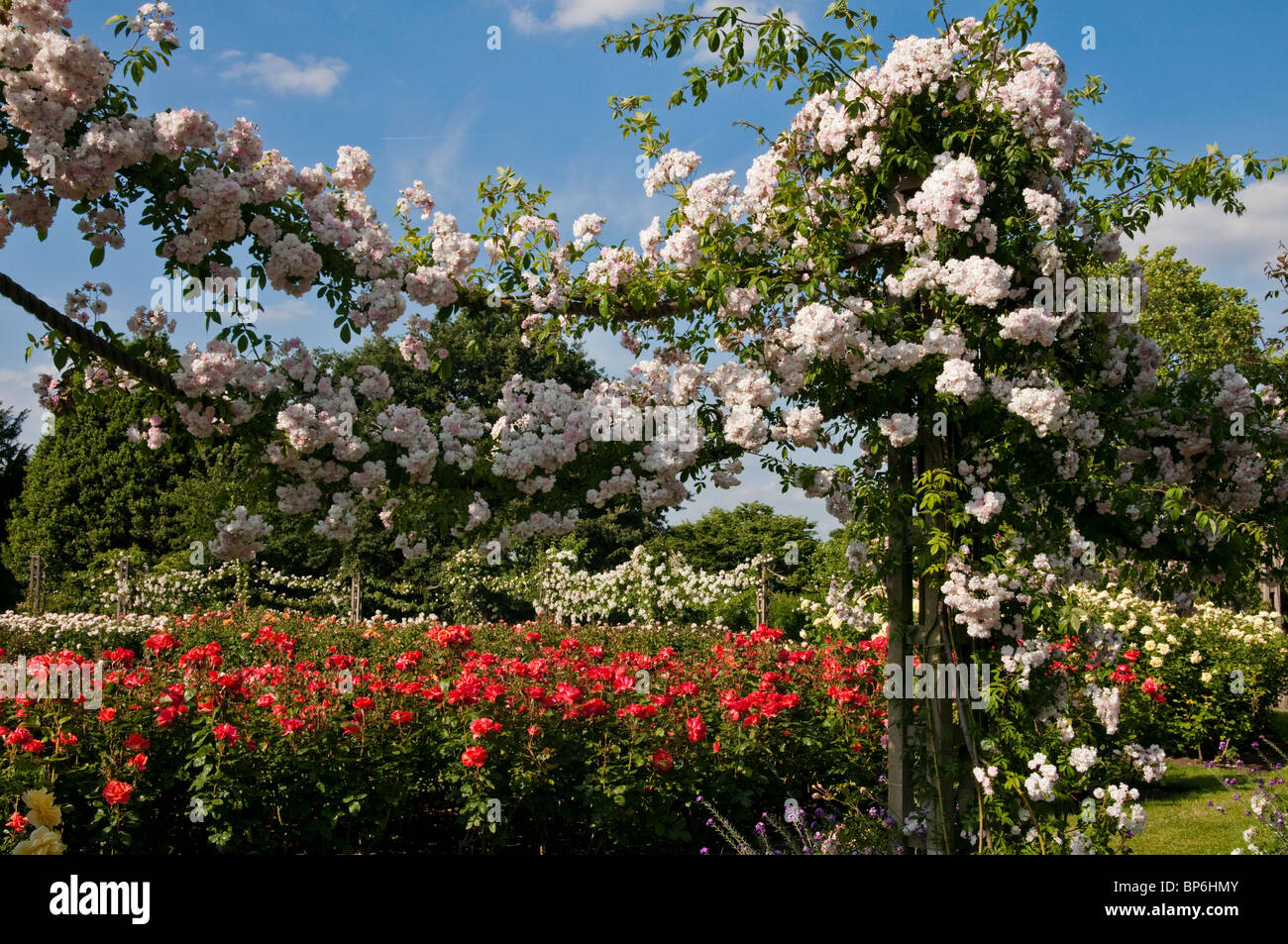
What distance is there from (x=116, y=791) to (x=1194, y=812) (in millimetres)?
7111

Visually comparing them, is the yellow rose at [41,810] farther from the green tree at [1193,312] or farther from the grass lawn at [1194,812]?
the green tree at [1193,312]

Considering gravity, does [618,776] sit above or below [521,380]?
below

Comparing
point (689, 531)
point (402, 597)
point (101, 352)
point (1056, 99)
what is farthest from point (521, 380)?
point (689, 531)

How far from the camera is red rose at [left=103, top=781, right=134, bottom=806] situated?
13.3 feet

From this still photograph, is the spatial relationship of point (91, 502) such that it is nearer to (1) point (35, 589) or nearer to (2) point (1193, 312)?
(1) point (35, 589)

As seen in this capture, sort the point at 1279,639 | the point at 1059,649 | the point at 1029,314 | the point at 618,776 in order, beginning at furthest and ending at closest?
the point at 1279,639
the point at 618,776
the point at 1059,649
the point at 1029,314

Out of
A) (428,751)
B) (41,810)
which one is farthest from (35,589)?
(41,810)

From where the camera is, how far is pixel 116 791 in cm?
405

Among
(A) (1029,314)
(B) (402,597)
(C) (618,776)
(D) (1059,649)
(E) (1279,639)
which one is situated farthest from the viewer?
(B) (402,597)

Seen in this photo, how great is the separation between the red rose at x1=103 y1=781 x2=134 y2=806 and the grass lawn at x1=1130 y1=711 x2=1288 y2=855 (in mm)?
5424

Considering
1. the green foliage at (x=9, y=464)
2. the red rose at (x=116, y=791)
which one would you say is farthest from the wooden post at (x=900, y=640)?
the green foliage at (x=9, y=464)
